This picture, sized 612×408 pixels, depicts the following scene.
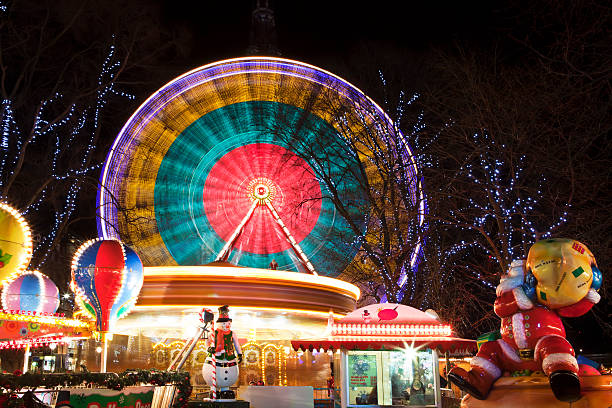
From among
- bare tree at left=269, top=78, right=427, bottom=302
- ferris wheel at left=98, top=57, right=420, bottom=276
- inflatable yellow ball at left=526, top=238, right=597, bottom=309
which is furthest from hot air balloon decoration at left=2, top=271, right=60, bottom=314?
inflatable yellow ball at left=526, top=238, right=597, bottom=309

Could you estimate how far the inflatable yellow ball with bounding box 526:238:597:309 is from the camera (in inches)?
255

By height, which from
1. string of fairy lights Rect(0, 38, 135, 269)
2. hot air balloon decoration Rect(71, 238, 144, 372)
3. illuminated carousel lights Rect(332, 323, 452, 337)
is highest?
string of fairy lights Rect(0, 38, 135, 269)

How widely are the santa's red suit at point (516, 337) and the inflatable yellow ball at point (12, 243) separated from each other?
24.7 ft

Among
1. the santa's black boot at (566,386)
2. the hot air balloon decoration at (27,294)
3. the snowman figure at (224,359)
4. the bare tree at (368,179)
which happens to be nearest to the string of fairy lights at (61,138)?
the hot air balloon decoration at (27,294)

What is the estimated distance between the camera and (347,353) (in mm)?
11547

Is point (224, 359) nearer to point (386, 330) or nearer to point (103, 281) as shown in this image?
point (103, 281)

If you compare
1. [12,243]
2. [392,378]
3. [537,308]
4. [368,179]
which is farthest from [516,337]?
[368,179]

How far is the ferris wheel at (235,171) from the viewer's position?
2027 cm

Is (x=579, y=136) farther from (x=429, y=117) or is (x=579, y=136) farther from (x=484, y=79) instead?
(x=429, y=117)

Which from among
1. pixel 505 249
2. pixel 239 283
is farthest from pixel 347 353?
pixel 505 249

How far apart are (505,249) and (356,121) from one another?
25.2ft

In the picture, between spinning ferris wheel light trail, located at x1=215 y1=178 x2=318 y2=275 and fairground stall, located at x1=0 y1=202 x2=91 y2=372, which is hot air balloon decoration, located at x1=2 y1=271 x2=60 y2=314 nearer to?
fairground stall, located at x1=0 y1=202 x2=91 y2=372

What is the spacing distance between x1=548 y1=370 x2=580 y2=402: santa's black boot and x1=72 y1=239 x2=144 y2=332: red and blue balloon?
9184 millimetres

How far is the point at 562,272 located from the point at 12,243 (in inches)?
339
